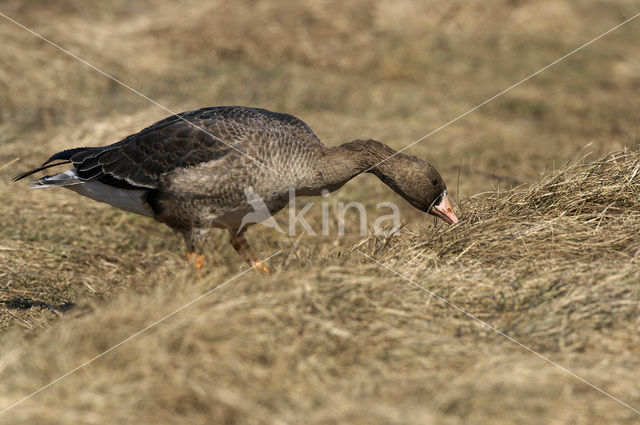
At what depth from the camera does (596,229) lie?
517 cm

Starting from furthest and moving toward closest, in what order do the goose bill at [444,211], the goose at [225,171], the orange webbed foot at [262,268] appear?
the goose bill at [444,211], the goose at [225,171], the orange webbed foot at [262,268]

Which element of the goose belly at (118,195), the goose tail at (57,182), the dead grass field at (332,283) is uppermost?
the goose tail at (57,182)

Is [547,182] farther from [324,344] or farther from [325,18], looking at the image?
[325,18]

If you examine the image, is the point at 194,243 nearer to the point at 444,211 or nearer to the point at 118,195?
the point at 118,195

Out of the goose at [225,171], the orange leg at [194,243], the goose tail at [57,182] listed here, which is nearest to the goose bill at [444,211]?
the goose at [225,171]

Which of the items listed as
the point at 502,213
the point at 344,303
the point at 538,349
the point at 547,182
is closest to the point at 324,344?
the point at 344,303

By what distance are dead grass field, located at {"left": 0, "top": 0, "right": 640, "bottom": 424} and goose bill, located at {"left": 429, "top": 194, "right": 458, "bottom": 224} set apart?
97 mm

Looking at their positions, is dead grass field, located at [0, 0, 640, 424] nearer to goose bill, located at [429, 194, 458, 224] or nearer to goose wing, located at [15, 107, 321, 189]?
goose bill, located at [429, 194, 458, 224]

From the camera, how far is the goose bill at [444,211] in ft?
19.0

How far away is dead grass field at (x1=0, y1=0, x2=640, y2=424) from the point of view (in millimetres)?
3531

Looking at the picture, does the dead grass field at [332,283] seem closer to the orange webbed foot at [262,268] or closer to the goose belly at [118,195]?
the orange webbed foot at [262,268]

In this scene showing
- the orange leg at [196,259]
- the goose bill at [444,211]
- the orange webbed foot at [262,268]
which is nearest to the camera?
→ the orange webbed foot at [262,268]

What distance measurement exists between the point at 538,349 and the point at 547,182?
202 centimetres

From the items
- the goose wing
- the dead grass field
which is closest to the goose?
the goose wing
